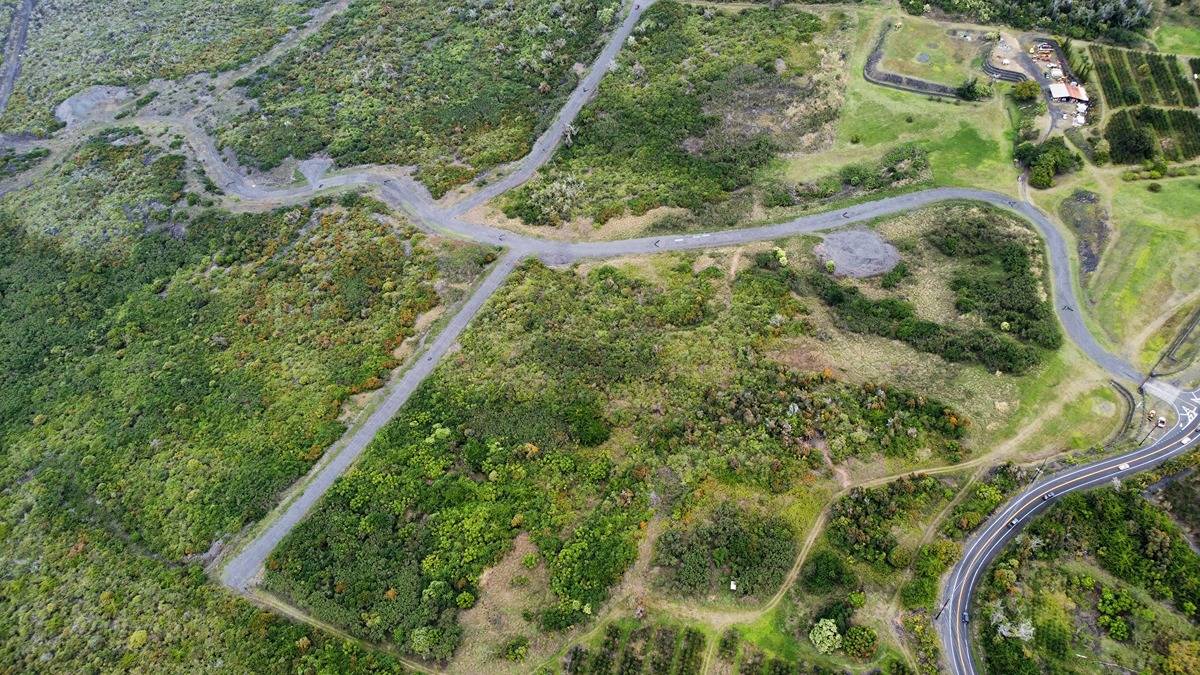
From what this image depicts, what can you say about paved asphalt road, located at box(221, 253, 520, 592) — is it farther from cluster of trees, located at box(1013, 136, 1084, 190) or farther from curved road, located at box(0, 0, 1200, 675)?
cluster of trees, located at box(1013, 136, 1084, 190)

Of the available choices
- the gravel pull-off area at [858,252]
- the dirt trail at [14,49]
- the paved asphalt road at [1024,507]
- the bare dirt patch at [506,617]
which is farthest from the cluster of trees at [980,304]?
the dirt trail at [14,49]

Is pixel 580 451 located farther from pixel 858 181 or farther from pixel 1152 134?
pixel 1152 134

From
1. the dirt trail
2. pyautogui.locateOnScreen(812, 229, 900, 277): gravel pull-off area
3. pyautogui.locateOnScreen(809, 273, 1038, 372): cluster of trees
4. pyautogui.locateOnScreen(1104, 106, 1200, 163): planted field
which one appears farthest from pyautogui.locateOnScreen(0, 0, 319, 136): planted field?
pyautogui.locateOnScreen(1104, 106, 1200, 163): planted field

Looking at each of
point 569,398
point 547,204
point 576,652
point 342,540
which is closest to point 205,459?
point 342,540

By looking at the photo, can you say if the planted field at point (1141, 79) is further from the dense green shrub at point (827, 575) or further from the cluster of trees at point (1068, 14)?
the dense green shrub at point (827, 575)

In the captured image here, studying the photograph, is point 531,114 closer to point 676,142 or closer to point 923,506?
point 676,142
